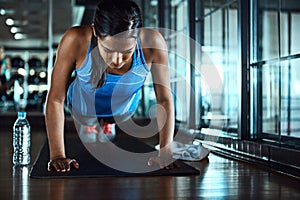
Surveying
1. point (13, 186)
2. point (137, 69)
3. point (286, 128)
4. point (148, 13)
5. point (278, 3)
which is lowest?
point (13, 186)

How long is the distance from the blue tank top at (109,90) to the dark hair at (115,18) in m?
0.15

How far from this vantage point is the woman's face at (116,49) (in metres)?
1.62

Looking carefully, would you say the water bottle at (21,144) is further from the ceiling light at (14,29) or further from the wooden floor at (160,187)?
the ceiling light at (14,29)

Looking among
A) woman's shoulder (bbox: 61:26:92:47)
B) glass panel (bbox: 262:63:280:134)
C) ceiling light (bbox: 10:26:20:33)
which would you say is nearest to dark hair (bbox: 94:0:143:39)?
woman's shoulder (bbox: 61:26:92:47)

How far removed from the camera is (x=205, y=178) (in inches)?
69.1

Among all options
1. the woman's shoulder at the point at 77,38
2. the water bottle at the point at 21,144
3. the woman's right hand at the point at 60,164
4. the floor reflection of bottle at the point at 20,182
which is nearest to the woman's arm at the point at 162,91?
the woman's shoulder at the point at 77,38

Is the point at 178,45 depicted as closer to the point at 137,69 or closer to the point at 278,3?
the point at 278,3

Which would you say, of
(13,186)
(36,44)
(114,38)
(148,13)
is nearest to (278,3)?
(114,38)

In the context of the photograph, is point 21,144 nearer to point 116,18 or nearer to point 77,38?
point 77,38

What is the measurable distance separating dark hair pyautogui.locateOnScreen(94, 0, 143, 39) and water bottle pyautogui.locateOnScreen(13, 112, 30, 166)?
81 cm

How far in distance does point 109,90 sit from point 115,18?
1.71 feet

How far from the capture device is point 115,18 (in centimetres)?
161

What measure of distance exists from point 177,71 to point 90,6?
1.66m

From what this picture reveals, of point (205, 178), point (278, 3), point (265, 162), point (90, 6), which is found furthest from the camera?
point (90, 6)
